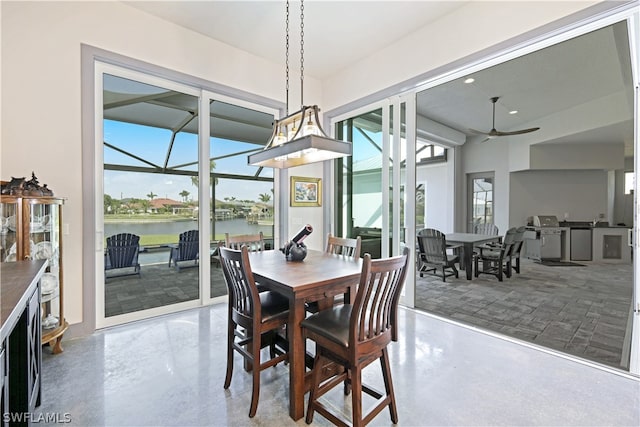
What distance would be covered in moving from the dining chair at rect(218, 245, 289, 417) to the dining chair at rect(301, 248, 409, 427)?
0.28 m

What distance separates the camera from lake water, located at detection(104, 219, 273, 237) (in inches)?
126

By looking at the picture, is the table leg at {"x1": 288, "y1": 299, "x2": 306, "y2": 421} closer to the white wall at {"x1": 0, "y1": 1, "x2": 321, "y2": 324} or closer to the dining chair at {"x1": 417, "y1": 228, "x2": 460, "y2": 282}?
the white wall at {"x1": 0, "y1": 1, "x2": 321, "y2": 324}

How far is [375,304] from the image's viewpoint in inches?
62.7

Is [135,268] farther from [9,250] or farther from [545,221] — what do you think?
[545,221]

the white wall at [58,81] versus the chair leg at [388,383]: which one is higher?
the white wall at [58,81]

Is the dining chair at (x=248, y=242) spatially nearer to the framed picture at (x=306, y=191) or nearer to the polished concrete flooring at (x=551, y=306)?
the framed picture at (x=306, y=191)

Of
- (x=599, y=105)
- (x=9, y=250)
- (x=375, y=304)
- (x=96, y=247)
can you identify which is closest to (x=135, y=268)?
(x=96, y=247)

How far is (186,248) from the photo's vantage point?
373 cm

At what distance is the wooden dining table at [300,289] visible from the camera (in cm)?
173

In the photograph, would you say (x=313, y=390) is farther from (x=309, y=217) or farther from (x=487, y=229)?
(x=487, y=229)

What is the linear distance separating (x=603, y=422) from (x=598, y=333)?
1749 mm

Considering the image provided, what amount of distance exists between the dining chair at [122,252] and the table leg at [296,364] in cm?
252

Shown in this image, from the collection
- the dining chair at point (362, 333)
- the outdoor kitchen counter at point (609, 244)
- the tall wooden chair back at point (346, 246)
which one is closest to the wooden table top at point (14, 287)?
the dining chair at point (362, 333)

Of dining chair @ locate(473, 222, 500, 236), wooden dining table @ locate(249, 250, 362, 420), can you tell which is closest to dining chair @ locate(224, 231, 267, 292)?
wooden dining table @ locate(249, 250, 362, 420)
